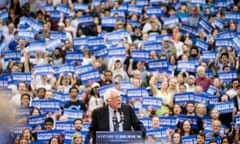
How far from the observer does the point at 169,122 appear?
14227 mm

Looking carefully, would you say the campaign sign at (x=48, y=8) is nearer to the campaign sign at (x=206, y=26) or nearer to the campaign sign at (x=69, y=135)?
the campaign sign at (x=206, y=26)

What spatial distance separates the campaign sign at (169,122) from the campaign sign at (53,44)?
5.01 m

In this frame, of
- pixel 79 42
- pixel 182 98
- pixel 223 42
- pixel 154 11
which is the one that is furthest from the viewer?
pixel 154 11

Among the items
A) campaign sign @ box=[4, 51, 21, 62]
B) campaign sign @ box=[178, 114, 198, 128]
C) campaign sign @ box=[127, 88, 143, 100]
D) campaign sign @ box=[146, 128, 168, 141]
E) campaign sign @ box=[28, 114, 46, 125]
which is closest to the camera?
Result: campaign sign @ box=[146, 128, 168, 141]

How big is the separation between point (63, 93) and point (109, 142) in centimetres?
696

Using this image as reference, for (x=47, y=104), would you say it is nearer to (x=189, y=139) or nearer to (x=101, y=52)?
(x=101, y=52)

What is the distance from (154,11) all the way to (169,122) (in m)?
6.78

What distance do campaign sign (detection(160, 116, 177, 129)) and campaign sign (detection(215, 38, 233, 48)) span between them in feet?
14.2

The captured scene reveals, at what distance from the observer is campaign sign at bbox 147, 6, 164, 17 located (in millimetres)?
20531

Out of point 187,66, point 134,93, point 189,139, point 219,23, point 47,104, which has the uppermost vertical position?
point 219,23

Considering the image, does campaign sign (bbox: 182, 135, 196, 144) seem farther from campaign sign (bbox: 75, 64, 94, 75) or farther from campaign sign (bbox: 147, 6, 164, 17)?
campaign sign (bbox: 147, 6, 164, 17)

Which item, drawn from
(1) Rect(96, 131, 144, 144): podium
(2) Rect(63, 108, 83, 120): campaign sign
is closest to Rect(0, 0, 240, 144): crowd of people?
(2) Rect(63, 108, 83, 120): campaign sign

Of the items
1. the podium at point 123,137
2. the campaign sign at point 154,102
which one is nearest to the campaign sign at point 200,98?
the campaign sign at point 154,102

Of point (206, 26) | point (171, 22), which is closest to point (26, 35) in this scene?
point (171, 22)
